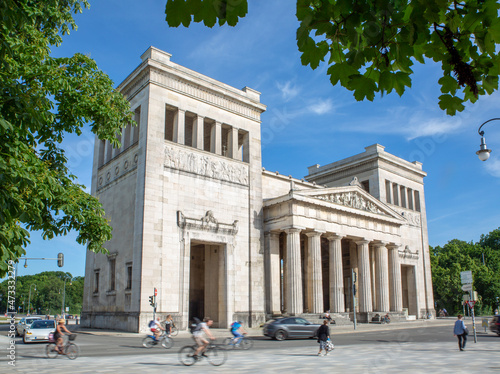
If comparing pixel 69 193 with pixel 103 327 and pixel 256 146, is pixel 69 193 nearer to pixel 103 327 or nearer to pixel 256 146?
pixel 103 327

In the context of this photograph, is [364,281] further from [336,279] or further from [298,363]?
[298,363]

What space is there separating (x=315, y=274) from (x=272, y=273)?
4009mm

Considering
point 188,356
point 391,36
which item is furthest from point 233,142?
point 391,36

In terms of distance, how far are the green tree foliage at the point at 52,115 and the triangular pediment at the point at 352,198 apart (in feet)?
92.1

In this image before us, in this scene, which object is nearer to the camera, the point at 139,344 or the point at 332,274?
the point at 139,344

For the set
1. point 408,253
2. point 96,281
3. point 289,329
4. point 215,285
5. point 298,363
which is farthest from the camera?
point 408,253

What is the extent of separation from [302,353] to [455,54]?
60.9ft

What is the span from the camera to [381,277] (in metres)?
49.7

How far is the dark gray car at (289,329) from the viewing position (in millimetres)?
29828

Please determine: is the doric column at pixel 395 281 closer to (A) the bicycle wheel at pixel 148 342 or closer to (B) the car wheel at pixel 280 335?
(B) the car wheel at pixel 280 335

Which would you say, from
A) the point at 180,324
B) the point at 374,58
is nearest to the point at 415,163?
the point at 180,324

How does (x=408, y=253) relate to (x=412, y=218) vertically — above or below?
below

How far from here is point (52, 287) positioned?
137 m

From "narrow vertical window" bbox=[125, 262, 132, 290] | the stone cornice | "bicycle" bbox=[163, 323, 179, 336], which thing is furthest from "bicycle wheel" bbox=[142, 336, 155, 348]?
the stone cornice
